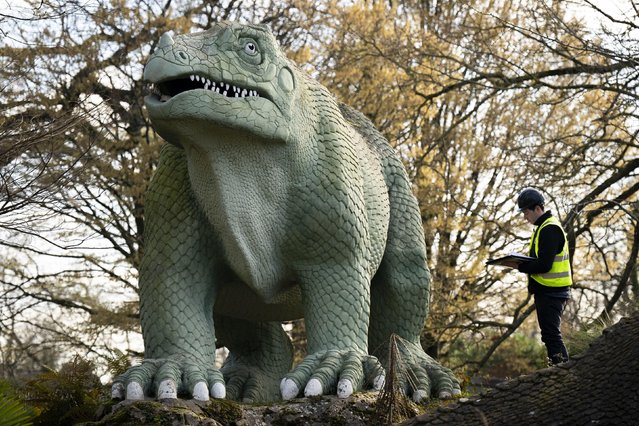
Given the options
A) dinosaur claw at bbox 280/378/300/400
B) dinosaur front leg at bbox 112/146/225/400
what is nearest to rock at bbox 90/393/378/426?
dinosaur claw at bbox 280/378/300/400

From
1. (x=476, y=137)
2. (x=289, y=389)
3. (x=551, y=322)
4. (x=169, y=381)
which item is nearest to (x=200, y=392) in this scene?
(x=169, y=381)

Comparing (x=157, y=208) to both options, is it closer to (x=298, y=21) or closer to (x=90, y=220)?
(x=90, y=220)

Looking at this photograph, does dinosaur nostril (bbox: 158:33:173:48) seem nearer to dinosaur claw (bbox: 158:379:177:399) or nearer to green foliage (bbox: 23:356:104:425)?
dinosaur claw (bbox: 158:379:177:399)

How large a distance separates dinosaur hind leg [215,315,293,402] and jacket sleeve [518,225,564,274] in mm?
1997

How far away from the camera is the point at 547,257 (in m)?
6.84

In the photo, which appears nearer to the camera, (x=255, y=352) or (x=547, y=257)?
(x=547, y=257)

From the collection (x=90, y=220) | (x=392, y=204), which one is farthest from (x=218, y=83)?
(x=90, y=220)

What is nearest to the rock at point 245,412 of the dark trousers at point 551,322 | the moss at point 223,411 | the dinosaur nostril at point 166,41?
the moss at point 223,411

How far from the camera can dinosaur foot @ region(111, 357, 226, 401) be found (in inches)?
211

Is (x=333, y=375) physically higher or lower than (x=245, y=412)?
higher

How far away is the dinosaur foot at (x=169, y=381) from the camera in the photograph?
17.5ft

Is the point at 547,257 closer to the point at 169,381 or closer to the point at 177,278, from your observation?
the point at 177,278

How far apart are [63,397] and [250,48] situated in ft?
8.47

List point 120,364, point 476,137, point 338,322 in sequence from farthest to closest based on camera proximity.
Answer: point 476,137 → point 120,364 → point 338,322
